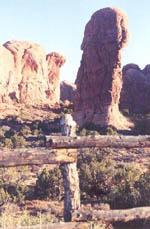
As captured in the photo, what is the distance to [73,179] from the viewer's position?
3990 millimetres

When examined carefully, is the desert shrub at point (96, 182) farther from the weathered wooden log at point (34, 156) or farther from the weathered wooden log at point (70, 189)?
the weathered wooden log at point (34, 156)

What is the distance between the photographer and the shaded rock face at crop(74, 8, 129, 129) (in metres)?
31.2

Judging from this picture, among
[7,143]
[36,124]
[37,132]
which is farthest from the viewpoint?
[36,124]

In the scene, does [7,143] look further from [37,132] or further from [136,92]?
[136,92]

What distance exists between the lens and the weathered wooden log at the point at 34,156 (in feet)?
11.8

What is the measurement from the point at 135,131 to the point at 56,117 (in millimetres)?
10074

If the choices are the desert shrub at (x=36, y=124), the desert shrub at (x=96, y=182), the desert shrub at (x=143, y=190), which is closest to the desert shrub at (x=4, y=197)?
the desert shrub at (x=96, y=182)

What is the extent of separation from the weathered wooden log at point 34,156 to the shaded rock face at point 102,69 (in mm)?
26285

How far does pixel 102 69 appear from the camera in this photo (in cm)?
3203

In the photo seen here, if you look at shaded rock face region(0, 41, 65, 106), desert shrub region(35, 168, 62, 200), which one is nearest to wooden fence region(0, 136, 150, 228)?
desert shrub region(35, 168, 62, 200)

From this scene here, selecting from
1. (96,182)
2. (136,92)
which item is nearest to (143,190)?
(96,182)

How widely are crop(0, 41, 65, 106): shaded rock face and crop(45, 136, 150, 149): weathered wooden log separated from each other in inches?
1286

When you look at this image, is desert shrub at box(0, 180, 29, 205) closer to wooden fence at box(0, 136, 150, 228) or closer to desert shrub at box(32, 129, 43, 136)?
wooden fence at box(0, 136, 150, 228)

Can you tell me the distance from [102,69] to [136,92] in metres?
12.2
